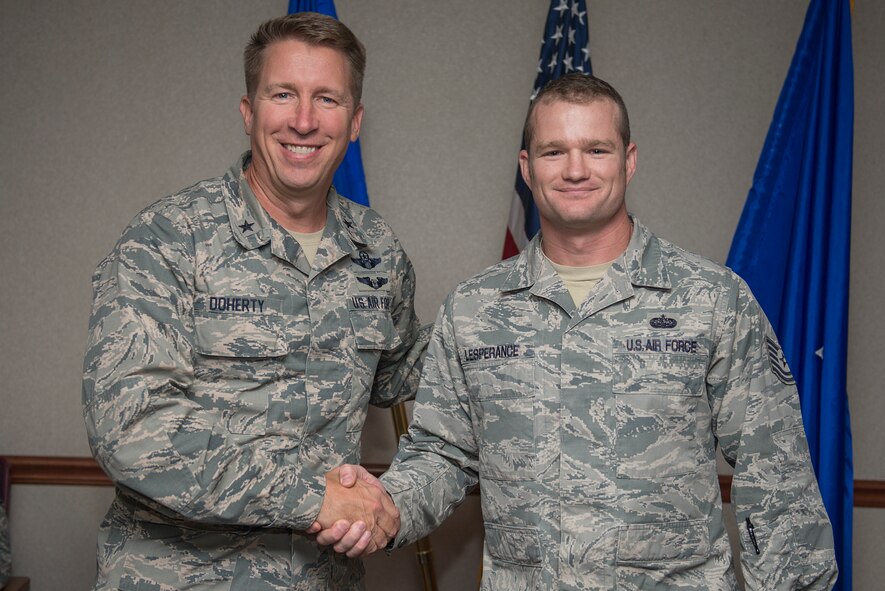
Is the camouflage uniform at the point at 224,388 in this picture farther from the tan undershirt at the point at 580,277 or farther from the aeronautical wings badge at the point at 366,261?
the tan undershirt at the point at 580,277

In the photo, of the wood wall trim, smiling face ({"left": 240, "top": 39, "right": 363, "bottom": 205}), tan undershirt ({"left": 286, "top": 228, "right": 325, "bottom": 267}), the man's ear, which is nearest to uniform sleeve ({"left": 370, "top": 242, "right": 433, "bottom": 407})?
tan undershirt ({"left": 286, "top": 228, "right": 325, "bottom": 267})

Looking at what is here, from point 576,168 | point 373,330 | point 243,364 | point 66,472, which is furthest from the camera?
point 66,472

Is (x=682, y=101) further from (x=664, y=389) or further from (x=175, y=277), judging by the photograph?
(x=175, y=277)

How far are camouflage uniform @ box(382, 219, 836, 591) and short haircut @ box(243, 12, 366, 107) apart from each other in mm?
767

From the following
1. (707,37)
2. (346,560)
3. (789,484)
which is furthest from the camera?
(707,37)

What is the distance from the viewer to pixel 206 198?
7.34 feet

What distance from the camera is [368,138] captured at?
11.1 ft

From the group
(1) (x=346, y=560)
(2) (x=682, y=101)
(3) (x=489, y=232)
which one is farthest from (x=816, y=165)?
(1) (x=346, y=560)

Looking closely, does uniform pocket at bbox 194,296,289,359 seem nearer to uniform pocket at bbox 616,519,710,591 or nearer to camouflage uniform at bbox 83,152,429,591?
camouflage uniform at bbox 83,152,429,591

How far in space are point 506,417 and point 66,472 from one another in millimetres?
2050

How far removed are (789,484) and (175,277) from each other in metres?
1.49

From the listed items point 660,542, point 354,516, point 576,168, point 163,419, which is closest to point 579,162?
point 576,168

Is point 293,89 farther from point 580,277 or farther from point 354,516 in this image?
point 354,516

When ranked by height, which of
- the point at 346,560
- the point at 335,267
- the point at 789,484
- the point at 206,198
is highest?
the point at 206,198
